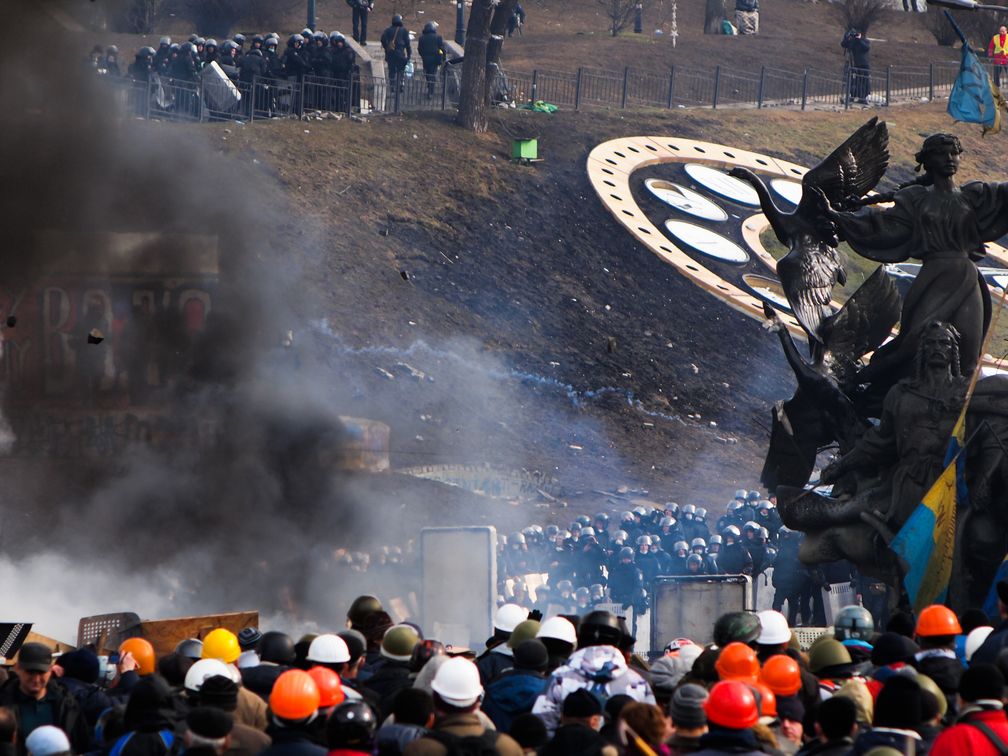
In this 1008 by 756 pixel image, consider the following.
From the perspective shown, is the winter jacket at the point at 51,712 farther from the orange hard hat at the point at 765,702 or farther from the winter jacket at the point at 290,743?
the orange hard hat at the point at 765,702

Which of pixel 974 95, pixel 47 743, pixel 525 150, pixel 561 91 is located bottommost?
pixel 525 150

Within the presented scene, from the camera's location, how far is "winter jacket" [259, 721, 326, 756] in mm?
5918

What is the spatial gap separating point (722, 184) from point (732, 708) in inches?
1023

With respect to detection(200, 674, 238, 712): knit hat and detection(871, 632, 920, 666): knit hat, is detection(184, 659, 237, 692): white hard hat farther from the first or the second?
detection(871, 632, 920, 666): knit hat

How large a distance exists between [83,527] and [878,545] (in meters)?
10.9

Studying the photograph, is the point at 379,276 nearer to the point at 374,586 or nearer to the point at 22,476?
the point at 22,476

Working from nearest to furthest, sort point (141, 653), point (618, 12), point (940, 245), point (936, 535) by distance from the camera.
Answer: point (141, 653) → point (936, 535) → point (940, 245) → point (618, 12)

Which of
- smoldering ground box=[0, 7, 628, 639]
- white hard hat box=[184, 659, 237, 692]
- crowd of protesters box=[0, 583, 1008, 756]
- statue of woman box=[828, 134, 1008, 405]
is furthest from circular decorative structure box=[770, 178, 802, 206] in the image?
white hard hat box=[184, 659, 237, 692]

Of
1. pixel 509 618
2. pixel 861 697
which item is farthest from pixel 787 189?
pixel 861 697

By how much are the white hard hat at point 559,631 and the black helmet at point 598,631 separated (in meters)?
0.23

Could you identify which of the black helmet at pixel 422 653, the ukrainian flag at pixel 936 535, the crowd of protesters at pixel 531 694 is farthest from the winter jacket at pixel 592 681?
the ukrainian flag at pixel 936 535

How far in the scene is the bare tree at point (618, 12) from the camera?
4022 centimetres

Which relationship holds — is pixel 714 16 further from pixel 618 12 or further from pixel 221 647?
pixel 221 647

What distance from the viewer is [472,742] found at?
19.7ft
